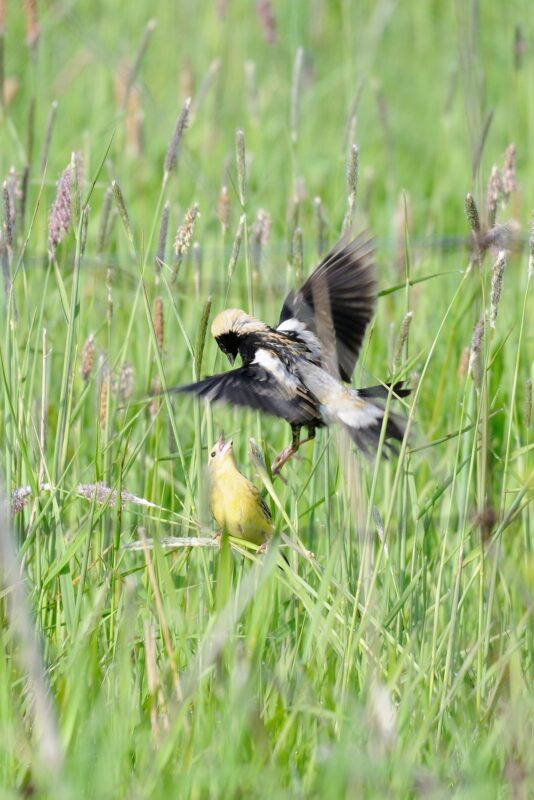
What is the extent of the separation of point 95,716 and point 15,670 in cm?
48

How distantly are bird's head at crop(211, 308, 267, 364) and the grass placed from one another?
0.38ft

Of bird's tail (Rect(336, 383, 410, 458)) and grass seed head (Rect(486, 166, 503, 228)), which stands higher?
grass seed head (Rect(486, 166, 503, 228))

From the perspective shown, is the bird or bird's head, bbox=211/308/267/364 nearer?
the bird

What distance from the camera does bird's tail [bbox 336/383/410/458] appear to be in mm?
2518

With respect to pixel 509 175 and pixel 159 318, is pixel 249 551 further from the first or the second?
pixel 509 175

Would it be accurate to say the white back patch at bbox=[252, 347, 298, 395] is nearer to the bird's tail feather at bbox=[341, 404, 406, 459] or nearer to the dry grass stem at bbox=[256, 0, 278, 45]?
the bird's tail feather at bbox=[341, 404, 406, 459]

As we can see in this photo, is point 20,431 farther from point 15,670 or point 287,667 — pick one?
point 287,667

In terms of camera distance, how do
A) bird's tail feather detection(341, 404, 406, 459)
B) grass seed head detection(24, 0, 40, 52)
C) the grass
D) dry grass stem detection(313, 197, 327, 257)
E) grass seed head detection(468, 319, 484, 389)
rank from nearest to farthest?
the grass, grass seed head detection(468, 319, 484, 389), bird's tail feather detection(341, 404, 406, 459), dry grass stem detection(313, 197, 327, 257), grass seed head detection(24, 0, 40, 52)

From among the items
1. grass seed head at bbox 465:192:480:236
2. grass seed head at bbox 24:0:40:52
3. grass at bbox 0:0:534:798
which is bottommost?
grass at bbox 0:0:534:798

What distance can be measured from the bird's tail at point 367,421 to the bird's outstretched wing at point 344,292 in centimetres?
15

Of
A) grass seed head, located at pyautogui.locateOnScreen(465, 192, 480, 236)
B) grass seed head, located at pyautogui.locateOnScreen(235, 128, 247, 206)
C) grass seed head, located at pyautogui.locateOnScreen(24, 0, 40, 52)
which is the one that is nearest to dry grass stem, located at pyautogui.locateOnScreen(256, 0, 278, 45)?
grass seed head, located at pyautogui.locateOnScreen(24, 0, 40, 52)

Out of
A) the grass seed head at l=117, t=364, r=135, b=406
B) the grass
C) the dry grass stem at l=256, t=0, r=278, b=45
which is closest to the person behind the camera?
the grass

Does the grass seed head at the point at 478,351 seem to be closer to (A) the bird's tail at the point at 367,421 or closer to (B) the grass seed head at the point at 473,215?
(B) the grass seed head at the point at 473,215

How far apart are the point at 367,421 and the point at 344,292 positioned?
0.32 metres
